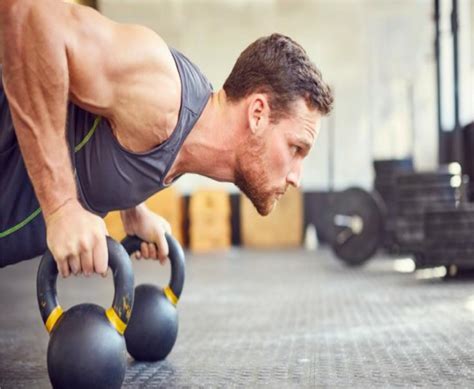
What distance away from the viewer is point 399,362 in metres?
1.43

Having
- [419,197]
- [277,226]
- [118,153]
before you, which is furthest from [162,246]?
[277,226]

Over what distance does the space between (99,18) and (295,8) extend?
262 inches

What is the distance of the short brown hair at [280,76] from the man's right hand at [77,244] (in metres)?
0.38

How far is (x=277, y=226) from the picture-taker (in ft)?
23.0

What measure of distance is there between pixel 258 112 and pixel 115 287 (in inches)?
16.0

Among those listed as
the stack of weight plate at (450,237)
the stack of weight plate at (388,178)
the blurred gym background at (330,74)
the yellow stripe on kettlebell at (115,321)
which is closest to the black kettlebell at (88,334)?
the yellow stripe on kettlebell at (115,321)

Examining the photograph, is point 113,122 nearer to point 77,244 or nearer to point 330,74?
point 77,244

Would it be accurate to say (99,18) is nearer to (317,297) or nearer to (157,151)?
(157,151)

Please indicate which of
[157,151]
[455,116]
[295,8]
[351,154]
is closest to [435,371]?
[157,151]

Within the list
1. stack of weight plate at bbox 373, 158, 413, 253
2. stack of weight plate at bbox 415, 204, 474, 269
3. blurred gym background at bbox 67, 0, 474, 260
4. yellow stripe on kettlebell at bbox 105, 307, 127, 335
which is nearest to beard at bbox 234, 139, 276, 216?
yellow stripe on kettlebell at bbox 105, 307, 127, 335

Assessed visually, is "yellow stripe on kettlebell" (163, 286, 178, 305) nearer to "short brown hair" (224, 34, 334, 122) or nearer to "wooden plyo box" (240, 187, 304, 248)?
"short brown hair" (224, 34, 334, 122)

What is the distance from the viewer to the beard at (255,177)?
4.24 ft

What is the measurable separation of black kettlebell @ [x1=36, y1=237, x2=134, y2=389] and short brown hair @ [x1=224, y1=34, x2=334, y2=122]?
0.38m

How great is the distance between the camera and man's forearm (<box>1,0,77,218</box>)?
3.77ft
